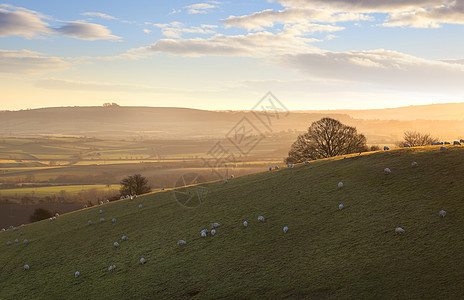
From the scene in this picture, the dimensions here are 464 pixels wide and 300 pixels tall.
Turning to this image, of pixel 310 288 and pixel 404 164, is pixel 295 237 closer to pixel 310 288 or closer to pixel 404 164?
pixel 310 288

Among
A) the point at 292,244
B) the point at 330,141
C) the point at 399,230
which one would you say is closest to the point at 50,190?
the point at 330,141

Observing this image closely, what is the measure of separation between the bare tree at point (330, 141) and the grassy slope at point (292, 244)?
27.2 meters

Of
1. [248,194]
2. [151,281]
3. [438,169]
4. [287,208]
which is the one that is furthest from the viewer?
[248,194]

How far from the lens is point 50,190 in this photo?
509 ft

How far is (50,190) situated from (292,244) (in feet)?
502

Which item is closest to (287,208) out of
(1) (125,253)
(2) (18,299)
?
(1) (125,253)

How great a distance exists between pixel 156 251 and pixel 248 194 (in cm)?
1017

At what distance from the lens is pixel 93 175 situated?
191750 millimetres

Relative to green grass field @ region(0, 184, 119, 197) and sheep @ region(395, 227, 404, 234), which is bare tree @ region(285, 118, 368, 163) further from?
green grass field @ region(0, 184, 119, 197)

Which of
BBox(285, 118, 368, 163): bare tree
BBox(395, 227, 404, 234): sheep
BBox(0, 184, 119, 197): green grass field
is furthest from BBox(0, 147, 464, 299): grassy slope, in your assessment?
BBox(0, 184, 119, 197): green grass field

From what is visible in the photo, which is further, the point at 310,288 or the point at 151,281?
the point at 151,281

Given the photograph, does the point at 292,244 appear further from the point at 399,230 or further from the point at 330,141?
the point at 330,141

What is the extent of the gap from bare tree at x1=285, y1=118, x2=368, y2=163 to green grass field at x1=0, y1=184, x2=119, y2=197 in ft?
332

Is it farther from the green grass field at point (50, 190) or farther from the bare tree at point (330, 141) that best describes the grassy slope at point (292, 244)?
the green grass field at point (50, 190)
